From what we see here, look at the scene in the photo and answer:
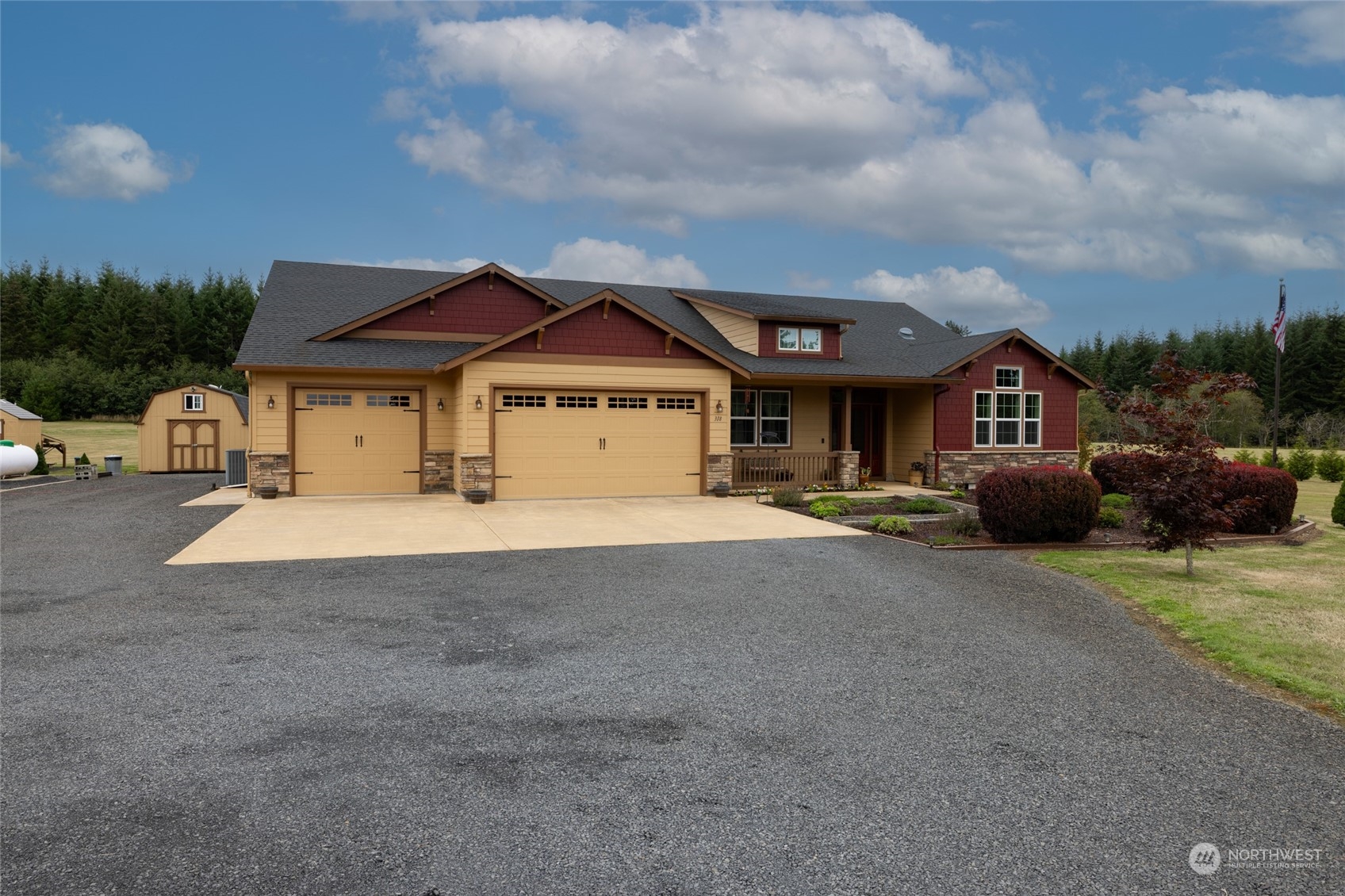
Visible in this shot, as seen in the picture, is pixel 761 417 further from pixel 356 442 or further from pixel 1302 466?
pixel 1302 466

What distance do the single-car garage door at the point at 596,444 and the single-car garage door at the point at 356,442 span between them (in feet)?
A: 9.11

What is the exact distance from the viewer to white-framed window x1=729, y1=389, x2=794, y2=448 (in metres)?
20.7

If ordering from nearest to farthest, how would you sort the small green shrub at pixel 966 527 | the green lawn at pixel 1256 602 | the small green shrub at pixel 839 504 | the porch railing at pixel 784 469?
the green lawn at pixel 1256 602 → the small green shrub at pixel 966 527 → the small green shrub at pixel 839 504 → the porch railing at pixel 784 469

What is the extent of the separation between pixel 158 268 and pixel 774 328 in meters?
49.4

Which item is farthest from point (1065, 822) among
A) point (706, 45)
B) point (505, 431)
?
point (706, 45)

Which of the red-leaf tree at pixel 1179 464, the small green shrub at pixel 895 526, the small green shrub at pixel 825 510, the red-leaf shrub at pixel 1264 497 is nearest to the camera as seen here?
the red-leaf tree at pixel 1179 464

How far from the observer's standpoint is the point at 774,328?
69.1ft

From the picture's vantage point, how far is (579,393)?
1720 cm

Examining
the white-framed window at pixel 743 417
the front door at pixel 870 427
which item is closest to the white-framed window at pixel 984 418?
the front door at pixel 870 427

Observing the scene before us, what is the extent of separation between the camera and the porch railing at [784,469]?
19359mm

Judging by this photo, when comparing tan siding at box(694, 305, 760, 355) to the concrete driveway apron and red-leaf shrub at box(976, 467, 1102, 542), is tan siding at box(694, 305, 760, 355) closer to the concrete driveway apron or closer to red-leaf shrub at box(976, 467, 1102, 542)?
the concrete driveway apron

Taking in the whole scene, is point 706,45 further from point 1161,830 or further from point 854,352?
point 1161,830

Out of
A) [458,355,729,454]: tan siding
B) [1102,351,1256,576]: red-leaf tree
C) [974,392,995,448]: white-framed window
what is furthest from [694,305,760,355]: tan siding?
[1102,351,1256,576]: red-leaf tree

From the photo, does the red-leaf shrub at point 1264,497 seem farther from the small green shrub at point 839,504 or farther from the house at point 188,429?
the house at point 188,429
